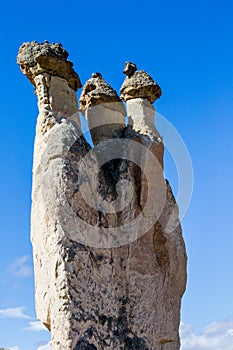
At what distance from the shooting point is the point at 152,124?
1234 cm

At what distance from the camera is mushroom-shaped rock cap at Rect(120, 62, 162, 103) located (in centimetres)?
1258

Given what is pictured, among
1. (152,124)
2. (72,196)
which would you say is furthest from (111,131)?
(72,196)

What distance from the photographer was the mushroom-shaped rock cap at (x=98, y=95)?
477 inches

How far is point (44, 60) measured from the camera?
10977 millimetres

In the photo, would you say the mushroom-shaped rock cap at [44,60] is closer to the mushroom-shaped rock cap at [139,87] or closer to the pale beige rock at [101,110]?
the pale beige rock at [101,110]

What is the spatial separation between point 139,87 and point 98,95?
2.85 ft

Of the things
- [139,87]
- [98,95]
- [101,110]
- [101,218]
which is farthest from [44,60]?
[101,218]

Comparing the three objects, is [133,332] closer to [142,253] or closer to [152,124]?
[142,253]

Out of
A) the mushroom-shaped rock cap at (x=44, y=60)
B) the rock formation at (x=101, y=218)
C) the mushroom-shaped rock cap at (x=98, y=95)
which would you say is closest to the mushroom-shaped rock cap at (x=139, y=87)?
the rock formation at (x=101, y=218)

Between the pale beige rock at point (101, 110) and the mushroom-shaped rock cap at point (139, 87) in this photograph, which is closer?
the pale beige rock at point (101, 110)

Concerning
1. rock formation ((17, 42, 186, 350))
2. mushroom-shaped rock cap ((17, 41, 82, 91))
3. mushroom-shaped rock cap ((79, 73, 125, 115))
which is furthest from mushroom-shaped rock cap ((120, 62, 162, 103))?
mushroom-shaped rock cap ((17, 41, 82, 91))

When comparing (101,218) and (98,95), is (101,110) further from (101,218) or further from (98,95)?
(101,218)

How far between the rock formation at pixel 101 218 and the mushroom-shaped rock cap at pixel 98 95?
0.7 inches

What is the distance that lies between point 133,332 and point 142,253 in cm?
129
